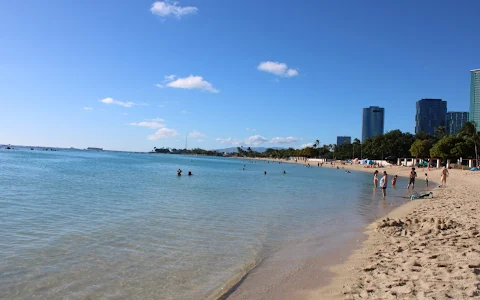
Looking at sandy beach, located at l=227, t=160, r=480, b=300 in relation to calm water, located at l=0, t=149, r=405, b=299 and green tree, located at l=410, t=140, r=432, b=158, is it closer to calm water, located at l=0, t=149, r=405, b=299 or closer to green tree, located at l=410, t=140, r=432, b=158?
calm water, located at l=0, t=149, r=405, b=299

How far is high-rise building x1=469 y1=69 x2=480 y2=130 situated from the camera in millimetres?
182000

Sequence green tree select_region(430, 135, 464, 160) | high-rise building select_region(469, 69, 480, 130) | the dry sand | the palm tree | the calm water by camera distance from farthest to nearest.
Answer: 1. high-rise building select_region(469, 69, 480, 130)
2. green tree select_region(430, 135, 464, 160)
3. the palm tree
4. the calm water
5. the dry sand

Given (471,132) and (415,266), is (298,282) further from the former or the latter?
(471,132)

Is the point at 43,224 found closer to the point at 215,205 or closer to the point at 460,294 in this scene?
the point at 215,205

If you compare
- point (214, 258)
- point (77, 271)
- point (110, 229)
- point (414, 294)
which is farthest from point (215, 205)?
point (414, 294)

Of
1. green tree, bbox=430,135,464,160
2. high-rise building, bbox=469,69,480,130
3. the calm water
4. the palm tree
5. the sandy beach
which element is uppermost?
high-rise building, bbox=469,69,480,130

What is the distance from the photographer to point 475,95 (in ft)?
606

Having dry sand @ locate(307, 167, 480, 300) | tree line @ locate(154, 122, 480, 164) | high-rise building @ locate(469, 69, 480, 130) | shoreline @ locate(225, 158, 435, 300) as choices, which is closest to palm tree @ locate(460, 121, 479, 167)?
tree line @ locate(154, 122, 480, 164)

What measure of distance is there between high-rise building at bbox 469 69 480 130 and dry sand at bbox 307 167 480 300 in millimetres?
208204

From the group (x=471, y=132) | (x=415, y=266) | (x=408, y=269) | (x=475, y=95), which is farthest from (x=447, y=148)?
(x=475, y=95)

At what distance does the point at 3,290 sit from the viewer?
20.9 ft

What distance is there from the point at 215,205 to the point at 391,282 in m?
12.8

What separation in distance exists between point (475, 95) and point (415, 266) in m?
220

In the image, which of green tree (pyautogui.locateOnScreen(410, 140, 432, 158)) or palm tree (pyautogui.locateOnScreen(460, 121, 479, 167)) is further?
green tree (pyautogui.locateOnScreen(410, 140, 432, 158))
